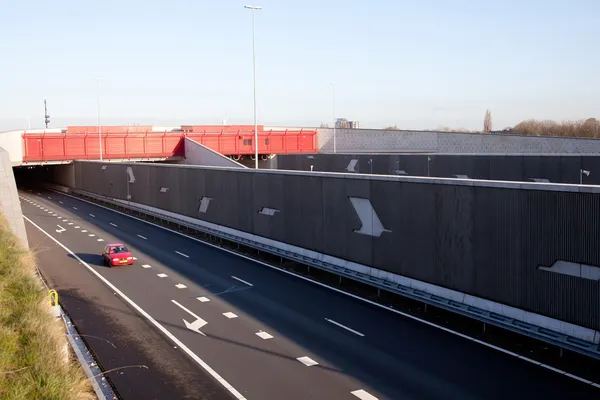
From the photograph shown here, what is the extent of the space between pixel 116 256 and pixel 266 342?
13219 millimetres

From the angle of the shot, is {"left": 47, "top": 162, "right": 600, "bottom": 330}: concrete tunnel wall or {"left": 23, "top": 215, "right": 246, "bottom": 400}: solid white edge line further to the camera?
{"left": 47, "top": 162, "right": 600, "bottom": 330}: concrete tunnel wall

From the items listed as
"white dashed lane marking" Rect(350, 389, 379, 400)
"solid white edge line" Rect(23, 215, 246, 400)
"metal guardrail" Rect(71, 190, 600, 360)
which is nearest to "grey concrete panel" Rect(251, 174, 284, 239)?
"metal guardrail" Rect(71, 190, 600, 360)

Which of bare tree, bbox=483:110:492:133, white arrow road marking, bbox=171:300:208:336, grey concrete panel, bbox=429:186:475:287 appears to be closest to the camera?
white arrow road marking, bbox=171:300:208:336

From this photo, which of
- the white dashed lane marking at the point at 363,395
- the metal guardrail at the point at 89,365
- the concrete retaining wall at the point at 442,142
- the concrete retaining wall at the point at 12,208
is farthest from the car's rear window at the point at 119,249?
the concrete retaining wall at the point at 442,142

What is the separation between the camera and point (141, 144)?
213 ft

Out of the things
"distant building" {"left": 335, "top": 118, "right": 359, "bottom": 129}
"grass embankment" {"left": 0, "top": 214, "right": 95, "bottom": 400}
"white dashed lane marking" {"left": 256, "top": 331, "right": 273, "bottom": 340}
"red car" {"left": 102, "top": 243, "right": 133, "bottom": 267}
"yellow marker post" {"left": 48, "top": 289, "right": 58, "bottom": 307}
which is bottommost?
"white dashed lane marking" {"left": 256, "top": 331, "right": 273, "bottom": 340}

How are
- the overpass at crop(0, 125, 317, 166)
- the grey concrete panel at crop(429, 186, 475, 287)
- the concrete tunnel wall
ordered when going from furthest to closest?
the overpass at crop(0, 125, 317, 166)
the grey concrete panel at crop(429, 186, 475, 287)
the concrete tunnel wall

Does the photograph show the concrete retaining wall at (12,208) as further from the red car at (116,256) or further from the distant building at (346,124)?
the distant building at (346,124)

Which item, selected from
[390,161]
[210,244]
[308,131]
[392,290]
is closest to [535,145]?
[390,161]

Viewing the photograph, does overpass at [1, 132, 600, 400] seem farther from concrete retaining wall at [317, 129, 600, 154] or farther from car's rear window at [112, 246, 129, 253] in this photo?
concrete retaining wall at [317, 129, 600, 154]

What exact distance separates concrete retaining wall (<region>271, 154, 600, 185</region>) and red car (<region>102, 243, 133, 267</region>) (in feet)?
67.4

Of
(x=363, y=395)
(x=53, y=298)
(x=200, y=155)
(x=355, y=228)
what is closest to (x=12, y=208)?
(x=53, y=298)

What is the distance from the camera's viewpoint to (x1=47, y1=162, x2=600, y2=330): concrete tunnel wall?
14.8 metres

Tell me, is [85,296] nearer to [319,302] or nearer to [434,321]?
[319,302]
